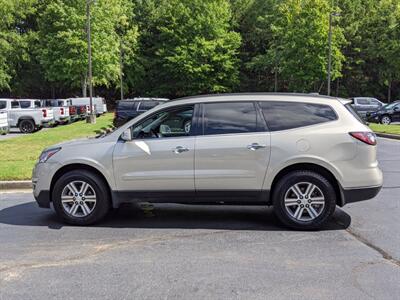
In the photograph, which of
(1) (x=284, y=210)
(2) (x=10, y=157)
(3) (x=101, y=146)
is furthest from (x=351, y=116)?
(2) (x=10, y=157)

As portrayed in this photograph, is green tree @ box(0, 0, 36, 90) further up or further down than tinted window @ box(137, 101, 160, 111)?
further up

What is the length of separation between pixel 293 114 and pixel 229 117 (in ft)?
2.78

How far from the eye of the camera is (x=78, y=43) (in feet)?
122

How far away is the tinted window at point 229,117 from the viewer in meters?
6.35

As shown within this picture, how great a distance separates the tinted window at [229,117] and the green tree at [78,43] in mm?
31252

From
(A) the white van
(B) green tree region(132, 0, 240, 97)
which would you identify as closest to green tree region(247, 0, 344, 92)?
(B) green tree region(132, 0, 240, 97)

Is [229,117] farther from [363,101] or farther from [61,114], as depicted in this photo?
[363,101]

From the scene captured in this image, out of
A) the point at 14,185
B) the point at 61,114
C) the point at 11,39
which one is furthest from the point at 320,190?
the point at 11,39

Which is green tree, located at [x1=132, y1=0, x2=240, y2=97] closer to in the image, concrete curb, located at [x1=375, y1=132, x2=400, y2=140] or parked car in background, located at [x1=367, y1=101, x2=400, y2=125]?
parked car in background, located at [x1=367, y1=101, x2=400, y2=125]

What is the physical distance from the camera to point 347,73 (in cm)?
4834

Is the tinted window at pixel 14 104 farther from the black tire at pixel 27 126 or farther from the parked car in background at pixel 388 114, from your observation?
the parked car in background at pixel 388 114

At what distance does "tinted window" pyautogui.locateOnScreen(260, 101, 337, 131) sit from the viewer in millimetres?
6324

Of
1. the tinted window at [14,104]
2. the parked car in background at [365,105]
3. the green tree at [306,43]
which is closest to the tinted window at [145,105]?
the tinted window at [14,104]

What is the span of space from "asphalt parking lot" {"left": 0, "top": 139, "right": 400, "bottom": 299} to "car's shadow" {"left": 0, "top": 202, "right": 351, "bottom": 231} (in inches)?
0.6
